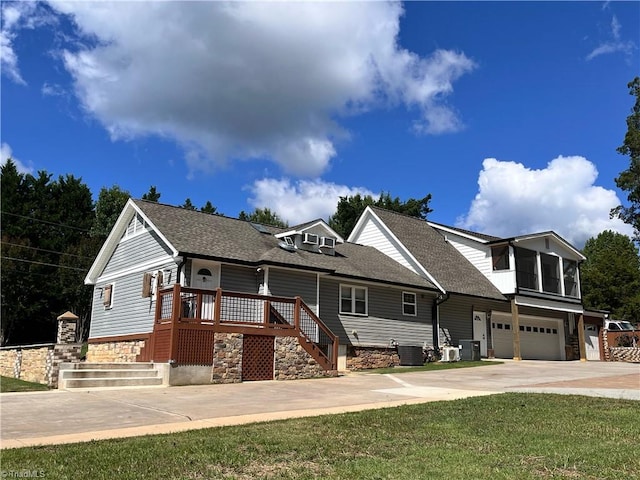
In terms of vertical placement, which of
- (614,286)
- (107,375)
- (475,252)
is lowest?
(107,375)

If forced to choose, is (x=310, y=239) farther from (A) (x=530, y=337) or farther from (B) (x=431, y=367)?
(A) (x=530, y=337)

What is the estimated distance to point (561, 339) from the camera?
Result: 30766 mm

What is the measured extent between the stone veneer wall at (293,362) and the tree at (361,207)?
31477mm

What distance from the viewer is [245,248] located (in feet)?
64.2

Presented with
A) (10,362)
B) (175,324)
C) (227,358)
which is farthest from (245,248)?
(10,362)

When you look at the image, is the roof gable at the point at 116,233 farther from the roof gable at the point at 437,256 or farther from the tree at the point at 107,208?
the tree at the point at 107,208

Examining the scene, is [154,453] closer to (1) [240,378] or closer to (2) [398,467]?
(2) [398,467]

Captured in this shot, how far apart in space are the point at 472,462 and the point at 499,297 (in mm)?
21295

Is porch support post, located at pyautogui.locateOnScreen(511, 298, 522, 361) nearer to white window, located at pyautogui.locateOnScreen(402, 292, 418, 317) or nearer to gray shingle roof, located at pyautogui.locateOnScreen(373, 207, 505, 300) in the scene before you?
gray shingle roof, located at pyautogui.locateOnScreen(373, 207, 505, 300)

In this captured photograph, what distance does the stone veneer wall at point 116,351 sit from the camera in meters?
18.2

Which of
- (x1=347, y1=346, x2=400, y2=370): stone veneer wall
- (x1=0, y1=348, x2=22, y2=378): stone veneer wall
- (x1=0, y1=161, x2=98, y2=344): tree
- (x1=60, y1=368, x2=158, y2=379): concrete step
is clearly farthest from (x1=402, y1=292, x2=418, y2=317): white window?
(x1=0, y1=161, x2=98, y2=344): tree

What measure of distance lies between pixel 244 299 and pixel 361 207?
109ft

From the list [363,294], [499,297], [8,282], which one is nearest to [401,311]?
[363,294]

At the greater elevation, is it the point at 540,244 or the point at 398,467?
the point at 540,244
